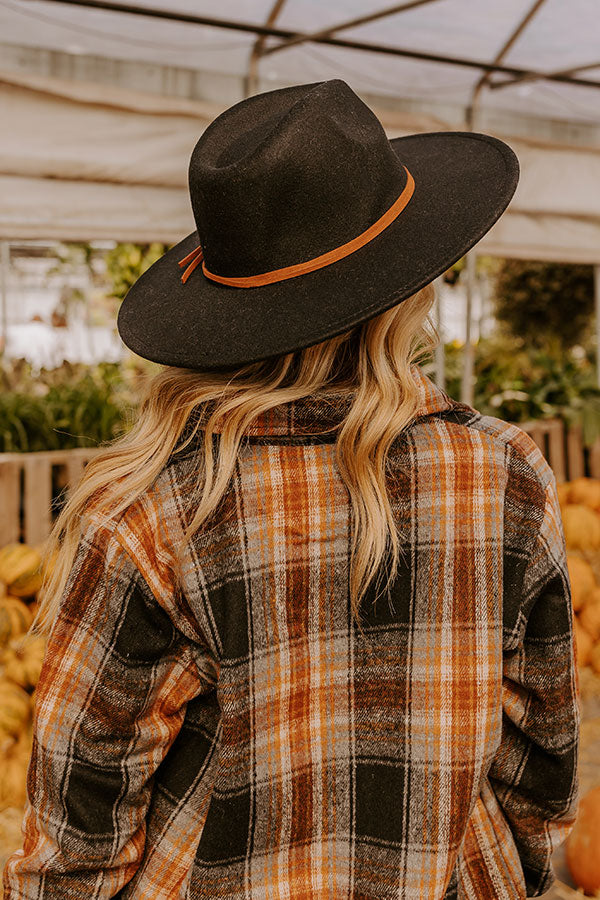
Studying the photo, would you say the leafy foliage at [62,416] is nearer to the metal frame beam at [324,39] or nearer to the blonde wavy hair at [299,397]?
the metal frame beam at [324,39]

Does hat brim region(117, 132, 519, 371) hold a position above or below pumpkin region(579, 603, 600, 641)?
above

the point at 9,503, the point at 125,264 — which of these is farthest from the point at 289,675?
the point at 125,264

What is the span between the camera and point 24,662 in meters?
2.62

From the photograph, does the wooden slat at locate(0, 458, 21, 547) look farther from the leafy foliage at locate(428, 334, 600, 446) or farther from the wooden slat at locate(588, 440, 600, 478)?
the wooden slat at locate(588, 440, 600, 478)

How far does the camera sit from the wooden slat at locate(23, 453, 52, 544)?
3.38 metres

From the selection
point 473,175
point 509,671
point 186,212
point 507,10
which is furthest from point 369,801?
point 507,10

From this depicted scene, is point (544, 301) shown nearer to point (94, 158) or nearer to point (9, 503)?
point (9, 503)

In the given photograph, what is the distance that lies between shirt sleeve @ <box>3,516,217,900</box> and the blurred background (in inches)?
45.8

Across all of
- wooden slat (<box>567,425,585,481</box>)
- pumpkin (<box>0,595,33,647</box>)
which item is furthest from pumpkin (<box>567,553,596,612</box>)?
pumpkin (<box>0,595,33,647</box>)

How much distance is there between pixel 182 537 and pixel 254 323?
26 cm

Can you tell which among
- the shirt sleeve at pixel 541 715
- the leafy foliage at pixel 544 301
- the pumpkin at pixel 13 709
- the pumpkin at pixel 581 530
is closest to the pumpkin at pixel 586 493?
the pumpkin at pixel 581 530

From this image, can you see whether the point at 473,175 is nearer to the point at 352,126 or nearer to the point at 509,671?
the point at 352,126

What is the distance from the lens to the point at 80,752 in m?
0.93

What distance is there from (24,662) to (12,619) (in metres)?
0.24
